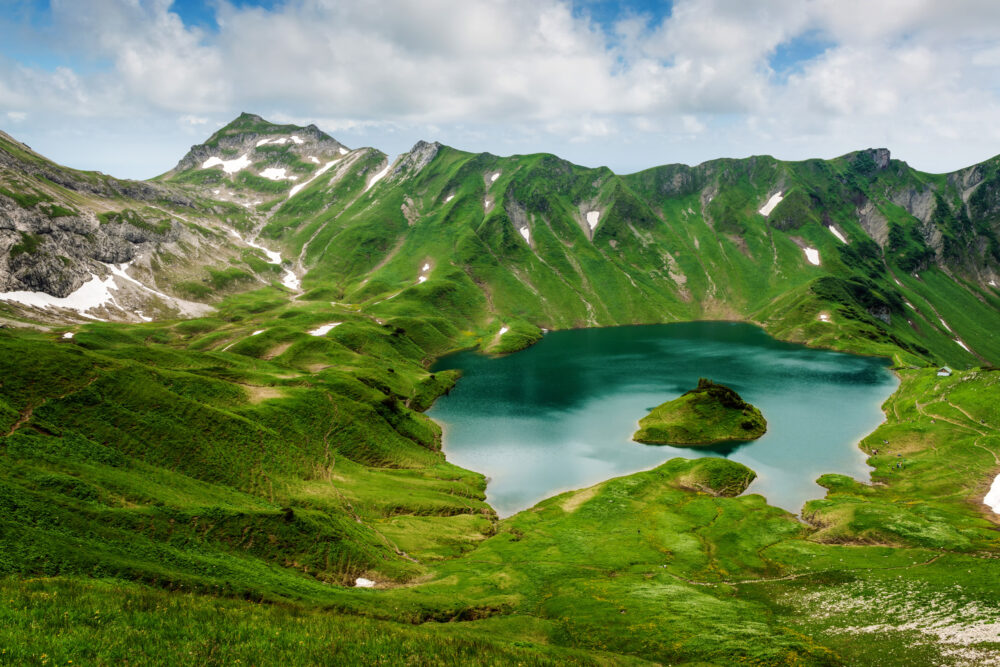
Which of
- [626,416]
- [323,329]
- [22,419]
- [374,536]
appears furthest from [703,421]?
[323,329]

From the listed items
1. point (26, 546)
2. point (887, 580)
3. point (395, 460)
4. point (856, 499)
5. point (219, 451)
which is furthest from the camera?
point (395, 460)

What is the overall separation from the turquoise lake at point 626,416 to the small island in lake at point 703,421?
10.3 feet

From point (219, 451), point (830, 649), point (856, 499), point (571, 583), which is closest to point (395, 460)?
point (219, 451)

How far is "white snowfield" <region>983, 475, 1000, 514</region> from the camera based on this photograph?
7250cm

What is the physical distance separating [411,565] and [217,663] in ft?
133

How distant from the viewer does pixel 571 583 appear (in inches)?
2146

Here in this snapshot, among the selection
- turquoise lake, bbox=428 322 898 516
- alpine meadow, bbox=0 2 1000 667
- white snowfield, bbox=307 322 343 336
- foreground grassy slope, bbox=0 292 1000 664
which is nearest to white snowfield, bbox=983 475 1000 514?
alpine meadow, bbox=0 2 1000 667

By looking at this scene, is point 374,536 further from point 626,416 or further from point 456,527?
point 626,416

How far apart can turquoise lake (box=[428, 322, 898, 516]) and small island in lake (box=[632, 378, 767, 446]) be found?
10.3ft

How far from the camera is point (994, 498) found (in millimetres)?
74375

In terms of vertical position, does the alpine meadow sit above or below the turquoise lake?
below

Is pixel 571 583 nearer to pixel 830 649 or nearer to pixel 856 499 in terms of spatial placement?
pixel 830 649

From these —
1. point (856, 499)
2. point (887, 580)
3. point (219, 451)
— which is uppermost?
point (856, 499)

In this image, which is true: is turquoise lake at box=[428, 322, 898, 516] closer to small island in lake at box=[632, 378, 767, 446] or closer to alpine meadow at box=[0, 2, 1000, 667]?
alpine meadow at box=[0, 2, 1000, 667]
